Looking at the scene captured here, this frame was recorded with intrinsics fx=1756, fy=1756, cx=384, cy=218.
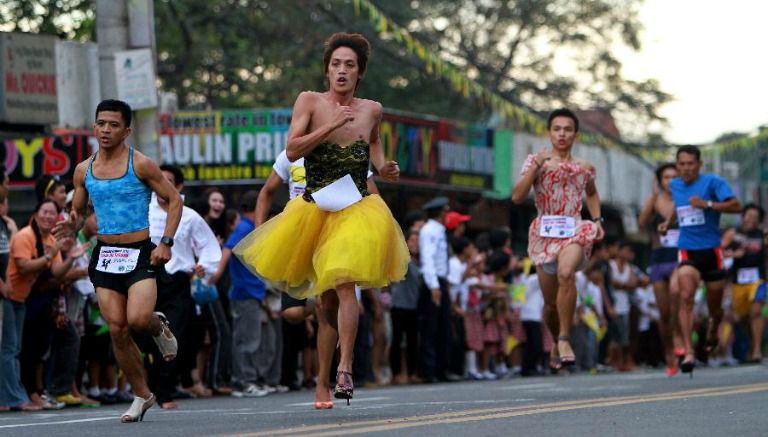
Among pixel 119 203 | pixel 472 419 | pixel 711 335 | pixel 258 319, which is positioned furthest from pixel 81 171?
pixel 711 335

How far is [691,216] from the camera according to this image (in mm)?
17172

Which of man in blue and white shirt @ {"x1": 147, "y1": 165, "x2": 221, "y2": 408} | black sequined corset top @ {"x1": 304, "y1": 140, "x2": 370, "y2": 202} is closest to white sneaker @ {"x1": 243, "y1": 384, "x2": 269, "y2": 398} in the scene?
man in blue and white shirt @ {"x1": 147, "y1": 165, "x2": 221, "y2": 408}

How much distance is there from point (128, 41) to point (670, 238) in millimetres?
6069

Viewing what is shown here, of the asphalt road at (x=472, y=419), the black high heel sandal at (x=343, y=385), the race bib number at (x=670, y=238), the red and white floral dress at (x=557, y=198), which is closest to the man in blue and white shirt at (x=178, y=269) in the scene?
the asphalt road at (x=472, y=419)

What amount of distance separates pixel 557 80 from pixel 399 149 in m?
25.5

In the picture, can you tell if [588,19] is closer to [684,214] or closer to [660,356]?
[660,356]

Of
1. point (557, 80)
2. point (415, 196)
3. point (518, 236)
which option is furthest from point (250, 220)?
point (557, 80)

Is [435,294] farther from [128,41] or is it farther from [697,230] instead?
[128,41]

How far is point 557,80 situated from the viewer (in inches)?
2176

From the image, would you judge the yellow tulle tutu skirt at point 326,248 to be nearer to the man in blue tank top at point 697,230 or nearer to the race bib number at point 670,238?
the man in blue tank top at point 697,230

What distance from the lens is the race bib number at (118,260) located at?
10.9m

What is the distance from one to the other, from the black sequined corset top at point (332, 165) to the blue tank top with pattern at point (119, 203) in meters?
1.07

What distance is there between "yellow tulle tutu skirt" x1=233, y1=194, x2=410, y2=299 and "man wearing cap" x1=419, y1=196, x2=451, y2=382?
9286 millimetres

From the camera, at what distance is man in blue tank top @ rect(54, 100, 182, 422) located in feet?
35.8
